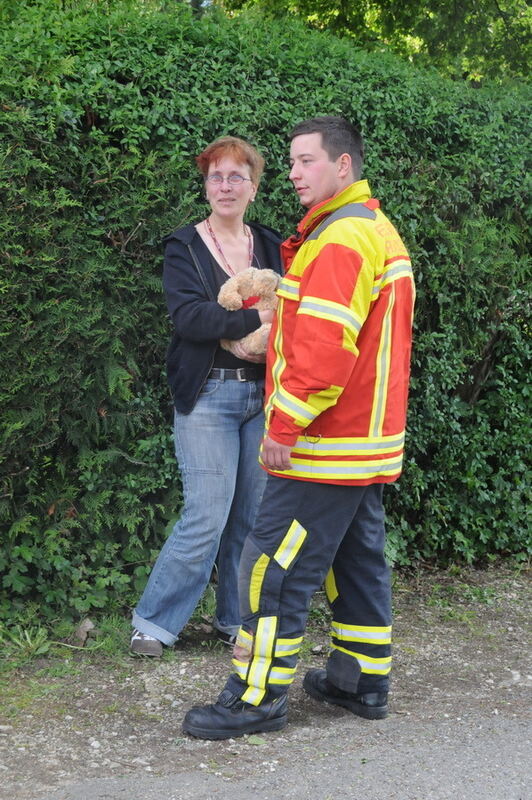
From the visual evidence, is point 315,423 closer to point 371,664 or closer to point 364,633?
point 364,633

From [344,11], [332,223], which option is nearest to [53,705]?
[332,223]

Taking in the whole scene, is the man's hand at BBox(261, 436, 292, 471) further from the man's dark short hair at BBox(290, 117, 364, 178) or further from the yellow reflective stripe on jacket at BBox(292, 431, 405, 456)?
the man's dark short hair at BBox(290, 117, 364, 178)

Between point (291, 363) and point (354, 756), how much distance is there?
1465mm

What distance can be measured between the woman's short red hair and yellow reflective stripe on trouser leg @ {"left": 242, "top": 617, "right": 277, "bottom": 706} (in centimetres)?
191

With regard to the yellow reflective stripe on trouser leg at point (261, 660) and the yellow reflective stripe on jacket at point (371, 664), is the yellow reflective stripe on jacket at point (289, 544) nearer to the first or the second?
the yellow reflective stripe on trouser leg at point (261, 660)

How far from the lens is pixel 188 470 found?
4125mm

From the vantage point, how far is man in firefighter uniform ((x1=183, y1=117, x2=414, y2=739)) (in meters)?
3.32

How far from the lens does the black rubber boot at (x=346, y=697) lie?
3.79 m

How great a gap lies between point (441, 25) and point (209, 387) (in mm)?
6172

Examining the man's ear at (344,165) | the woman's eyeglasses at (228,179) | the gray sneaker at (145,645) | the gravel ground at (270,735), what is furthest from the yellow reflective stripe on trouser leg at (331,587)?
the woman's eyeglasses at (228,179)

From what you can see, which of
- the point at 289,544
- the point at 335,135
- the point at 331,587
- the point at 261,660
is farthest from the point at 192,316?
the point at 261,660

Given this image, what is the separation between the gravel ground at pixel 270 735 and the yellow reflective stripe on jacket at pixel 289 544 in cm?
71

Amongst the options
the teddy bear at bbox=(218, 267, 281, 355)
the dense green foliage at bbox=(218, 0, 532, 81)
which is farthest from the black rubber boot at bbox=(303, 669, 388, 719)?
the dense green foliage at bbox=(218, 0, 532, 81)

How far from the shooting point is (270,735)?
3600 millimetres
